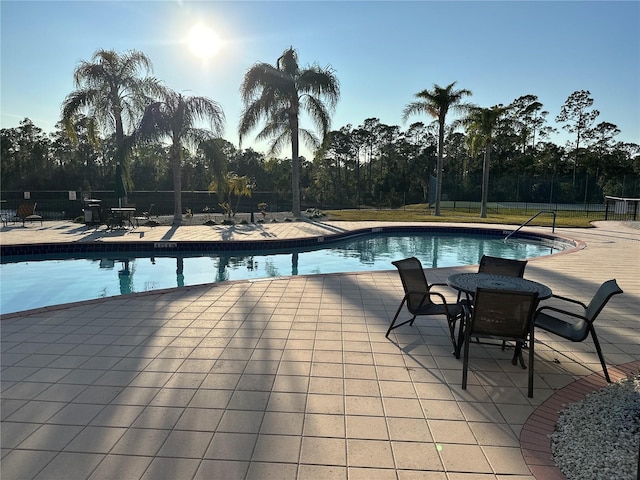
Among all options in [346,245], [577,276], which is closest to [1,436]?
[577,276]

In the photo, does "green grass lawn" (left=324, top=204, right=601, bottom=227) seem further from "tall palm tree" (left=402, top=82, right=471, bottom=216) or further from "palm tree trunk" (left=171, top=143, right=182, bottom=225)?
"palm tree trunk" (left=171, top=143, right=182, bottom=225)

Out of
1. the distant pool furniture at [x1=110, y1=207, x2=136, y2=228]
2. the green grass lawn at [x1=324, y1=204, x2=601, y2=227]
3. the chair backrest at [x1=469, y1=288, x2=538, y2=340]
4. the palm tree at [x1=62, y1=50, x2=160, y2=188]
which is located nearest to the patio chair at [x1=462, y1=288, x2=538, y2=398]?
the chair backrest at [x1=469, y1=288, x2=538, y2=340]

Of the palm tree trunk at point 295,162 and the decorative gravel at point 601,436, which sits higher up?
the palm tree trunk at point 295,162

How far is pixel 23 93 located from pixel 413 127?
123 feet

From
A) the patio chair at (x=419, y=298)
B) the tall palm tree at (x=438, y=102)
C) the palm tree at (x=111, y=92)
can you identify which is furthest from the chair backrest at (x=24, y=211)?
the tall palm tree at (x=438, y=102)

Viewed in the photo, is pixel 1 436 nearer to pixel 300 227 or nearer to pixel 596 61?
pixel 300 227

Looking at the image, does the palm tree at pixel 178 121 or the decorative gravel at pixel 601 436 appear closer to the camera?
the decorative gravel at pixel 601 436

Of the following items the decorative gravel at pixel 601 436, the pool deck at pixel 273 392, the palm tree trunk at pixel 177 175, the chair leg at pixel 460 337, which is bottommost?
the pool deck at pixel 273 392

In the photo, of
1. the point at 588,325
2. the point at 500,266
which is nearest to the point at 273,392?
the point at 588,325

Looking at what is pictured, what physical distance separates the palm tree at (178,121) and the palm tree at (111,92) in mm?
1403

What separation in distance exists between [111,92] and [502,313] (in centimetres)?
1782

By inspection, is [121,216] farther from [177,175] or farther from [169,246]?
[169,246]

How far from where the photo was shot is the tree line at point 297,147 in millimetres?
15656

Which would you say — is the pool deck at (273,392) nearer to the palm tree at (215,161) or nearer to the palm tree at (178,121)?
the palm tree at (215,161)
